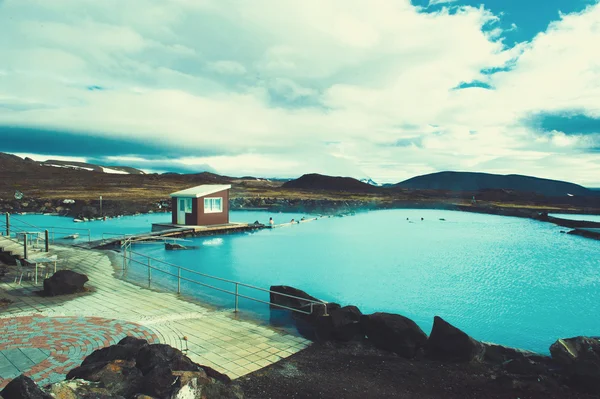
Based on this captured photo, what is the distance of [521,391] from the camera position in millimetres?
7367

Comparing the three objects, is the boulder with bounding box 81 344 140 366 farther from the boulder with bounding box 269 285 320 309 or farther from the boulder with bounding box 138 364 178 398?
the boulder with bounding box 269 285 320 309

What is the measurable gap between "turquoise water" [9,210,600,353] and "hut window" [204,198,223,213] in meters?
2.69

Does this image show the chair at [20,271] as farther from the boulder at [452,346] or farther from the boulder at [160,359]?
the boulder at [452,346]

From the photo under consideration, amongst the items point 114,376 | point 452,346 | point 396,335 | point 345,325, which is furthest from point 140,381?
point 452,346

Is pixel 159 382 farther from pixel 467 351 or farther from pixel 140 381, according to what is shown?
pixel 467 351

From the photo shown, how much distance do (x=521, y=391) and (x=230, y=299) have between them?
11.5 m

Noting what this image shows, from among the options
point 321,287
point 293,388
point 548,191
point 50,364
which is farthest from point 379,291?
point 548,191

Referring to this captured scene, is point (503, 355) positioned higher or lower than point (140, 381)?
lower

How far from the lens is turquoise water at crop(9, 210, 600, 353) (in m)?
16.9

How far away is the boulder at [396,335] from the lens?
29.5 feet

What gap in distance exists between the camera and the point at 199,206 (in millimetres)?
32750

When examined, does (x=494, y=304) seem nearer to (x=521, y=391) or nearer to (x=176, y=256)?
(x=521, y=391)

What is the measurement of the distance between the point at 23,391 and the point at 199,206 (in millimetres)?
29253

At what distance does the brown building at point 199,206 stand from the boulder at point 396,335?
81.7 feet
